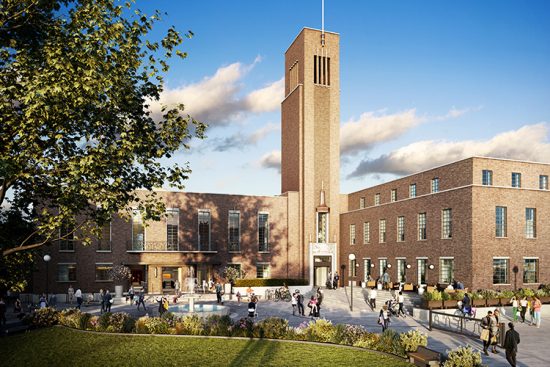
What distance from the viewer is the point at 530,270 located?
3659 cm

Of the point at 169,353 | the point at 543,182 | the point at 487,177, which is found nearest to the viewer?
the point at 169,353

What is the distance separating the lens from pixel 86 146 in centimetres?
1502

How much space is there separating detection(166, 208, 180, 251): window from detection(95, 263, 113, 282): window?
6.08m

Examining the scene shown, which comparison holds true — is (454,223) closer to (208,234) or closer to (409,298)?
(409,298)

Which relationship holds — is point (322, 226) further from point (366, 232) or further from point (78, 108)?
point (78, 108)

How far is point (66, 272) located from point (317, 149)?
28.9m

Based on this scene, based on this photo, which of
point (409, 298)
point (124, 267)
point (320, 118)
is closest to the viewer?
point (409, 298)

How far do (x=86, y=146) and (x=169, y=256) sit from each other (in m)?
34.7

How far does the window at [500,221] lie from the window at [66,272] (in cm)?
3772

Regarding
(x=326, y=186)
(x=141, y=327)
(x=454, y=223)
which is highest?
(x=326, y=186)

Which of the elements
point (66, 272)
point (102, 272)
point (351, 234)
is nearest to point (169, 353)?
point (102, 272)

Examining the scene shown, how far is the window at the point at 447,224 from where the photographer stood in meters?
38.0

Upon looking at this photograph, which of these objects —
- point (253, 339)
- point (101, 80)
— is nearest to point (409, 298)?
point (253, 339)

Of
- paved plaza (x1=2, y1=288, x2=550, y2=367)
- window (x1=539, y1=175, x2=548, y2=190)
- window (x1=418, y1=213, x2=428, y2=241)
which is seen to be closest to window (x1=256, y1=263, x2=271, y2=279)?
paved plaza (x1=2, y1=288, x2=550, y2=367)
